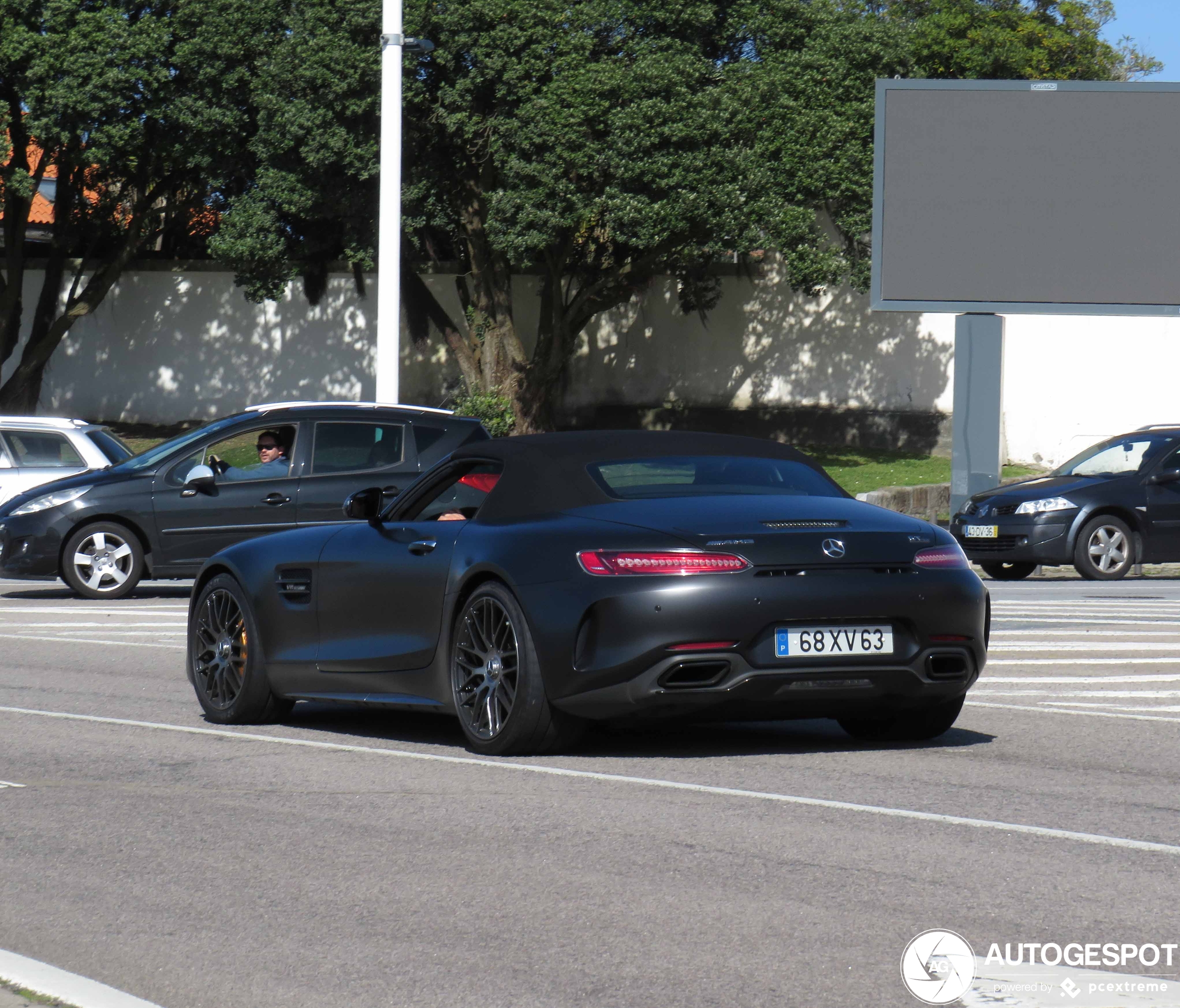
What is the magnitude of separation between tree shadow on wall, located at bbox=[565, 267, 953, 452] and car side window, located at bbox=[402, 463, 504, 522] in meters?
30.3

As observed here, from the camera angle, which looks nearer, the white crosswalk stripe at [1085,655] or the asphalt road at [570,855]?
the asphalt road at [570,855]

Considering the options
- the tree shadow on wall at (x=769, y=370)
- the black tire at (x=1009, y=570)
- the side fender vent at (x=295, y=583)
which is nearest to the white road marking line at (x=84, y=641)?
the side fender vent at (x=295, y=583)

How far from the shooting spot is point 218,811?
682 cm

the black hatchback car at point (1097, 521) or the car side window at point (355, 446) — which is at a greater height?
the car side window at point (355, 446)

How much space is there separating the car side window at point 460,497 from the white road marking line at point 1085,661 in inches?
167

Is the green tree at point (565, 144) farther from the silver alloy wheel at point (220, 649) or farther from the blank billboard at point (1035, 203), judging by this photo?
the silver alloy wheel at point (220, 649)

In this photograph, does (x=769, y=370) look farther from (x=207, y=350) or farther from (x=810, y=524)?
Result: (x=810, y=524)

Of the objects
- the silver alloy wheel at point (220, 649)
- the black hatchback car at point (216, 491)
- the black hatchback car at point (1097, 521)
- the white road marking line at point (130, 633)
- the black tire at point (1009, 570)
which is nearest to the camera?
the silver alloy wheel at point (220, 649)

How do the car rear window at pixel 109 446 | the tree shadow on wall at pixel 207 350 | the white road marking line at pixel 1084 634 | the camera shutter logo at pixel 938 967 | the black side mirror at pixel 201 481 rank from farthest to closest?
1. the tree shadow on wall at pixel 207 350
2. the car rear window at pixel 109 446
3. the black side mirror at pixel 201 481
4. the white road marking line at pixel 1084 634
5. the camera shutter logo at pixel 938 967

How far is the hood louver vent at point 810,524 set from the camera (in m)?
7.46

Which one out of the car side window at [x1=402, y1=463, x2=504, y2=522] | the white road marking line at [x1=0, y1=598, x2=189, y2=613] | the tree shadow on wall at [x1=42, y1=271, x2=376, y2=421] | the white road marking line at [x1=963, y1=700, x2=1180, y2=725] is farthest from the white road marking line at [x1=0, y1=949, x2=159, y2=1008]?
the tree shadow on wall at [x1=42, y1=271, x2=376, y2=421]

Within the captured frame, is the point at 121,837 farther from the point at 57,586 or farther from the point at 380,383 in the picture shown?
the point at 380,383

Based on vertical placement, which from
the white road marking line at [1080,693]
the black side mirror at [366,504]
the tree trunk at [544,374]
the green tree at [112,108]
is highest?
the green tree at [112,108]

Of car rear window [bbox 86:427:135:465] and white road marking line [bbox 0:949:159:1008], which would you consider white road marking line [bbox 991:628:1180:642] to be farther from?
car rear window [bbox 86:427:135:465]
